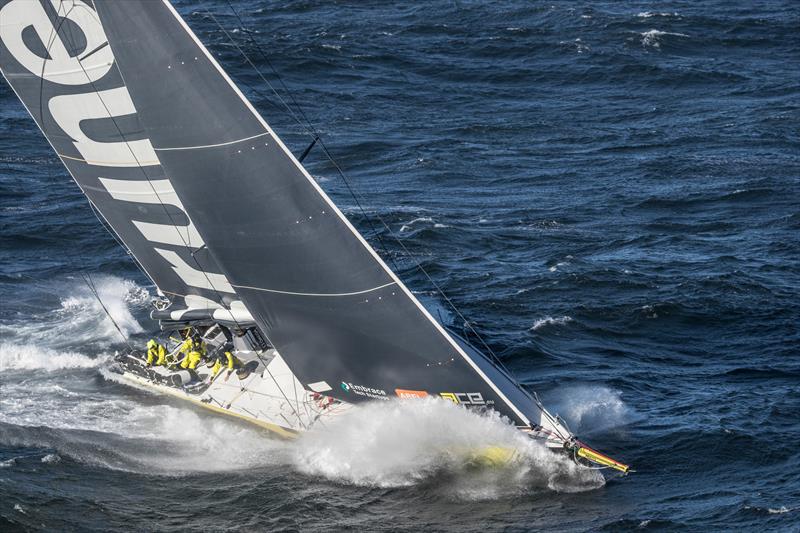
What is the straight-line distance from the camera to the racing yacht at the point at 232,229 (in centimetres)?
2177

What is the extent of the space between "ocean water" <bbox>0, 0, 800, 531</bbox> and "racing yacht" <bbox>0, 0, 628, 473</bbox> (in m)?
0.82

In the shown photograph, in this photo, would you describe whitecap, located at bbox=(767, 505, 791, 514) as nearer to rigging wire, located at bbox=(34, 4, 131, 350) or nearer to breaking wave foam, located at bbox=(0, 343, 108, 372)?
rigging wire, located at bbox=(34, 4, 131, 350)

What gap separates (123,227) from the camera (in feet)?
96.1

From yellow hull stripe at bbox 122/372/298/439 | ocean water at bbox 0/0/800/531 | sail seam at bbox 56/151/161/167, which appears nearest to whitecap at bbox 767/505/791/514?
ocean water at bbox 0/0/800/531

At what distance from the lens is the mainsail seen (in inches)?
846

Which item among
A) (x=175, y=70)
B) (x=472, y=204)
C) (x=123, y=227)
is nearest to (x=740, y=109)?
(x=472, y=204)

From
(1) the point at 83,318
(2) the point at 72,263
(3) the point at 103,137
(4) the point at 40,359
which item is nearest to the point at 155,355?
(4) the point at 40,359

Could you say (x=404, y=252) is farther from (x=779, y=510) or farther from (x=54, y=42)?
(x=779, y=510)

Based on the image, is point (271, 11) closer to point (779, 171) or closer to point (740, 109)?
point (740, 109)

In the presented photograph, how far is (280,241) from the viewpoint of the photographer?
899 inches

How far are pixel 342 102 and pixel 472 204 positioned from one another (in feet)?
47.9

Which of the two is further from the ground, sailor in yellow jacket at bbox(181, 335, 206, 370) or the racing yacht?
the racing yacht

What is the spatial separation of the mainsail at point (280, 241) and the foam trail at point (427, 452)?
0.40m

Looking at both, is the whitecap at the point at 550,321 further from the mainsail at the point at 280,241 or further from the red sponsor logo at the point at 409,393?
the red sponsor logo at the point at 409,393
